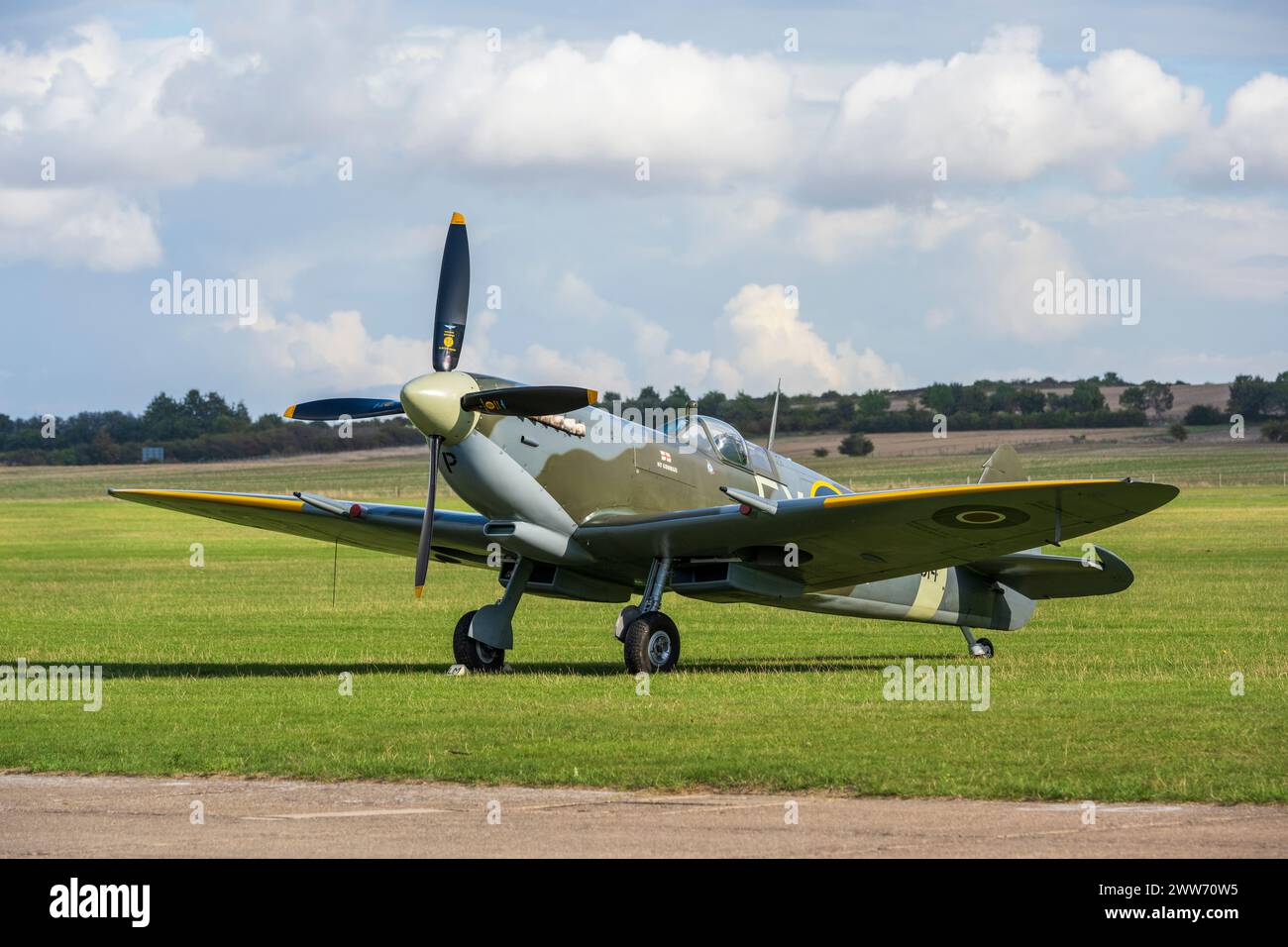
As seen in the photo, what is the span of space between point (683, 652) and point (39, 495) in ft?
319

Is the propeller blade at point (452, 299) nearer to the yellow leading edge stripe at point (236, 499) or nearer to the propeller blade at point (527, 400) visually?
the propeller blade at point (527, 400)

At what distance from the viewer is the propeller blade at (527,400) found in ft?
52.4

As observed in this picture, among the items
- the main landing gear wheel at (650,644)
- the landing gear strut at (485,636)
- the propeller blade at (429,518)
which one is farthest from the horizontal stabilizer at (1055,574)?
the propeller blade at (429,518)

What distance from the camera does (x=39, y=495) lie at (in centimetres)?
11000

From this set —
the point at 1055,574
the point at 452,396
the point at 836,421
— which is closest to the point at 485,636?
the point at 452,396

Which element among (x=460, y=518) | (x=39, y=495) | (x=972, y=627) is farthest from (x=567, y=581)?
(x=39, y=495)

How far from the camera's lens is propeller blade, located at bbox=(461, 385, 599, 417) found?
1596 centimetres

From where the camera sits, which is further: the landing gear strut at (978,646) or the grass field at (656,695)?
the landing gear strut at (978,646)

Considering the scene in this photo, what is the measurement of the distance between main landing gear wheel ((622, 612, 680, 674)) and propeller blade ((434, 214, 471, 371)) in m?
3.32

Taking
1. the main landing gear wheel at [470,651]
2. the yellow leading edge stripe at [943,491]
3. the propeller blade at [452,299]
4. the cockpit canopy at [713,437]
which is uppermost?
the propeller blade at [452,299]

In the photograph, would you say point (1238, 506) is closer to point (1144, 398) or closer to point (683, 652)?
point (683, 652)

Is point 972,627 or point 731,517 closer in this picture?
point 731,517

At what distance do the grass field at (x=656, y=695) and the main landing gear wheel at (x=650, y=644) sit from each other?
376 mm

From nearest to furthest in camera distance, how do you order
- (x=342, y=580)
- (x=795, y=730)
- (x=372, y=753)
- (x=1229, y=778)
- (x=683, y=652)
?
(x=1229, y=778), (x=372, y=753), (x=795, y=730), (x=683, y=652), (x=342, y=580)
